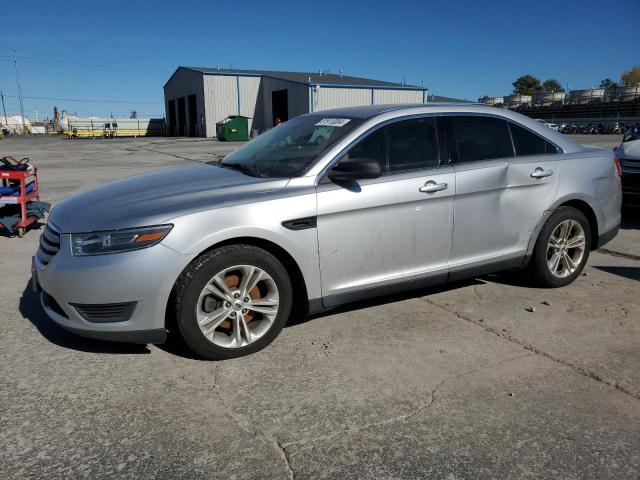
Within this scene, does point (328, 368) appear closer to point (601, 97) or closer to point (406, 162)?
point (406, 162)

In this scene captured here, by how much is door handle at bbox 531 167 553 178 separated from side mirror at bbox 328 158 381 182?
1596 millimetres

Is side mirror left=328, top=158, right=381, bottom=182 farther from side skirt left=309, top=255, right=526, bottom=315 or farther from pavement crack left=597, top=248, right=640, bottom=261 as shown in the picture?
pavement crack left=597, top=248, right=640, bottom=261

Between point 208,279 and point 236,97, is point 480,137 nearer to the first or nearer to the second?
point 208,279

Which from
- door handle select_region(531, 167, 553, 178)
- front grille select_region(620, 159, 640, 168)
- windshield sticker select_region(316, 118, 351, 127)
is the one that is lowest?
front grille select_region(620, 159, 640, 168)

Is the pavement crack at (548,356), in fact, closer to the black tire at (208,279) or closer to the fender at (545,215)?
the fender at (545,215)

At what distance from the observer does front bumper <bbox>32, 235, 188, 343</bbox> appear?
304cm

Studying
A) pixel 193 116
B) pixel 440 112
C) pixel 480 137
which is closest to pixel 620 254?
pixel 480 137

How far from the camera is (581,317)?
4105 mm

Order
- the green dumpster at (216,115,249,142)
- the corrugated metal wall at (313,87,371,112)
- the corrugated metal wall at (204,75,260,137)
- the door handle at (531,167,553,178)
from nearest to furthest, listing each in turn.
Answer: the door handle at (531,167,553,178) < the corrugated metal wall at (313,87,371,112) < the green dumpster at (216,115,249,142) < the corrugated metal wall at (204,75,260,137)

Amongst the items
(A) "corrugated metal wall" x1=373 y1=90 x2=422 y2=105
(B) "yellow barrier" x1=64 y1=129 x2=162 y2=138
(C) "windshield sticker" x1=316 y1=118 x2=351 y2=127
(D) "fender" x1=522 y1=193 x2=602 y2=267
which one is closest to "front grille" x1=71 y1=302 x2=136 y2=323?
(C) "windshield sticker" x1=316 y1=118 x2=351 y2=127

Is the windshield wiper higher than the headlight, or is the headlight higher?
the windshield wiper

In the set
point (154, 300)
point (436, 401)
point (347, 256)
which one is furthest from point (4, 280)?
point (436, 401)

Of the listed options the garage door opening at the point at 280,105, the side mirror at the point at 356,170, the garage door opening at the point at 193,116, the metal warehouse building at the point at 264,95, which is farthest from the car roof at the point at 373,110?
the garage door opening at the point at 193,116

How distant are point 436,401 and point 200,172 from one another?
2467 millimetres
